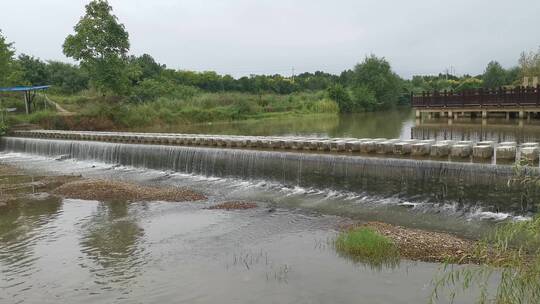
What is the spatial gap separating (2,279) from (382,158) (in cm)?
1118

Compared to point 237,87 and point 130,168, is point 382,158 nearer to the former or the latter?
point 130,168

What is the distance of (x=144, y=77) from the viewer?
Result: 61656 mm

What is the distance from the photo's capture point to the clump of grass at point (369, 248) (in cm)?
946

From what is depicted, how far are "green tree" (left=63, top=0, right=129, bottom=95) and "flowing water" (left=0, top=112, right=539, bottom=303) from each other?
66.0ft

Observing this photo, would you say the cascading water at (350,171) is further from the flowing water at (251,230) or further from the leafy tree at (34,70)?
the leafy tree at (34,70)

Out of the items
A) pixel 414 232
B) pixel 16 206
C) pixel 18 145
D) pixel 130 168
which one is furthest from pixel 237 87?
pixel 414 232

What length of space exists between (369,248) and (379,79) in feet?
230

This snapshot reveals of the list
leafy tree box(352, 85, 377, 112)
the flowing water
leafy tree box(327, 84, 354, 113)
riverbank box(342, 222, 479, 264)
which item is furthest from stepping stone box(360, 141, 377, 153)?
leafy tree box(352, 85, 377, 112)

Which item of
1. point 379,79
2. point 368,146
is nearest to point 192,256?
point 368,146

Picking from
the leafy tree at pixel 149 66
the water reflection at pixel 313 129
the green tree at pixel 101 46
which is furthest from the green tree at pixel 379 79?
the green tree at pixel 101 46

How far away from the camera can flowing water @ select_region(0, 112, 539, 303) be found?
8391 millimetres

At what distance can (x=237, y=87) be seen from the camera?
80.4m

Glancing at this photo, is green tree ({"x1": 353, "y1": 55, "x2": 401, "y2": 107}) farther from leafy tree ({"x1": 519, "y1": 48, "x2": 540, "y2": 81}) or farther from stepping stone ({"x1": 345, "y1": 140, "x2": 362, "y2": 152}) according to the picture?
stepping stone ({"x1": 345, "y1": 140, "x2": 362, "y2": 152})

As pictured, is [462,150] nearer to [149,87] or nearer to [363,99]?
[149,87]
